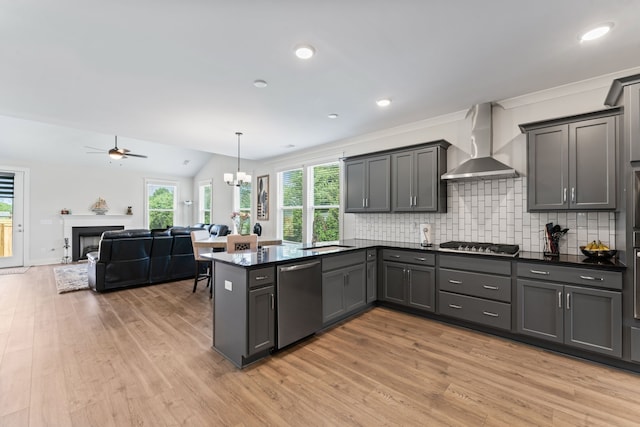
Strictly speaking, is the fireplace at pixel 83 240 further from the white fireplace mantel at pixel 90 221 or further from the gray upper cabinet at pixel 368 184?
the gray upper cabinet at pixel 368 184

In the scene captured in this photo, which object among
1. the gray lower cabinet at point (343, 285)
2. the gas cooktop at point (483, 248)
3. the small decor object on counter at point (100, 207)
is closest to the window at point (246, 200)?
the small decor object on counter at point (100, 207)

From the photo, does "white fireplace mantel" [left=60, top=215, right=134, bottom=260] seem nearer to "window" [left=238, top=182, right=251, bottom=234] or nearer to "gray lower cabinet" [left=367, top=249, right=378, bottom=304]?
"window" [left=238, top=182, right=251, bottom=234]

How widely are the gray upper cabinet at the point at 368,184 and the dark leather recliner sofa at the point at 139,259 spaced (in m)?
3.54

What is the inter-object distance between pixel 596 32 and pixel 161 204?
1057 centimetres

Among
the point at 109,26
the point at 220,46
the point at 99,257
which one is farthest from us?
the point at 99,257

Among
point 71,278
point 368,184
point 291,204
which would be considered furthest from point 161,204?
point 368,184

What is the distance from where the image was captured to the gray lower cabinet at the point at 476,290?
295 cm

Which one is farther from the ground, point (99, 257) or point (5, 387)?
point (99, 257)

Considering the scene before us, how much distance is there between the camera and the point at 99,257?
479 cm

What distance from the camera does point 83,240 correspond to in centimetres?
793

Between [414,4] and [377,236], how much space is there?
3403 mm

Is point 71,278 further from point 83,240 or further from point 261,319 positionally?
point 261,319

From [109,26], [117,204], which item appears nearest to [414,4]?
[109,26]

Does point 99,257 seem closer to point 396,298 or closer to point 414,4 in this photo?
point 396,298
